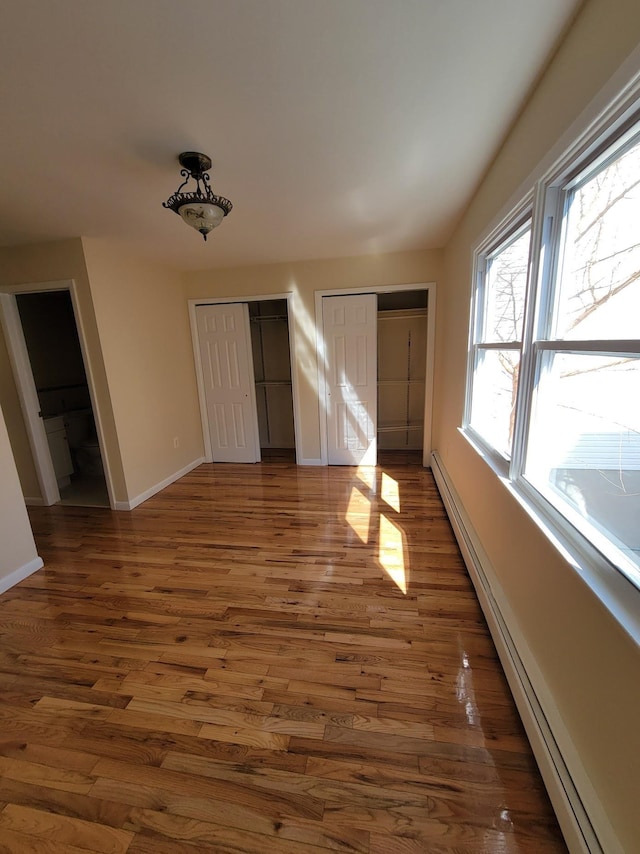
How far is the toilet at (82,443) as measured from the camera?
4.04 meters

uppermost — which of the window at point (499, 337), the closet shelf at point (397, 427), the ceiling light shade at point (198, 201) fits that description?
the ceiling light shade at point (198, 201)

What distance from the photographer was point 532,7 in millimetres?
1105

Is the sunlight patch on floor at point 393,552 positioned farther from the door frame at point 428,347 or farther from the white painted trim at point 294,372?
the white painted trim at point 294,372

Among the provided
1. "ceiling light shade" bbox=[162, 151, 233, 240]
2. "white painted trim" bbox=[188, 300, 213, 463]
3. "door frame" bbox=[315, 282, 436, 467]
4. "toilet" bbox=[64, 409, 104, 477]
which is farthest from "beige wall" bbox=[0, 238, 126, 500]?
"door frame" bbox=[315, 282, 436, 467]

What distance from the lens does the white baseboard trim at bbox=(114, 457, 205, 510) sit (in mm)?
3359

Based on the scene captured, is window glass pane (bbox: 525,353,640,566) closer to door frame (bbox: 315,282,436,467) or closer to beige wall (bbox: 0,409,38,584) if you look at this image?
door frame (bbox: 315,282,436,467)

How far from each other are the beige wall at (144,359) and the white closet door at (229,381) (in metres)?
0.24

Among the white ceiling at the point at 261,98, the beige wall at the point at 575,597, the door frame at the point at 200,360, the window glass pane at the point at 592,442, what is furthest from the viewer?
the door frame at the point at 200,360

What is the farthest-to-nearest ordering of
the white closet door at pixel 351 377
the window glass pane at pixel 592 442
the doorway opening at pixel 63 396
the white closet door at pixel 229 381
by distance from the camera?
the white closet door at pixel 229 381, the white closet door at pixel 351 377, the doorway opening at pixel 63 396, the window glass pane at pixel 592 442

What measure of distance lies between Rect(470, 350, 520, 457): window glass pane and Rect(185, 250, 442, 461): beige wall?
1779 millimetres

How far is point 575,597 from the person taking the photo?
1.06 m

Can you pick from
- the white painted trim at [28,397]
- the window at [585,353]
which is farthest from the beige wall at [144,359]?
the window at [585,353]

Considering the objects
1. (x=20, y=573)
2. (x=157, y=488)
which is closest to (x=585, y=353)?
(x=20, y=573)

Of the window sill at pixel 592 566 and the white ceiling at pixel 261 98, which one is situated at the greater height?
the white ceiling at pixel 261 98
